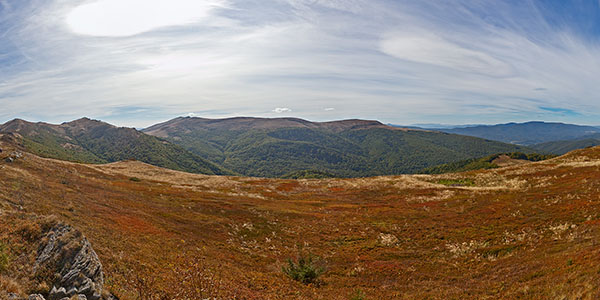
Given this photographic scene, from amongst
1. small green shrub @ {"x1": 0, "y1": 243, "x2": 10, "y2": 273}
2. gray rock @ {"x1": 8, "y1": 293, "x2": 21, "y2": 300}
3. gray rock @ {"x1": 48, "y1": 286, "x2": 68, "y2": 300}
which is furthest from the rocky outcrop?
gray rock @ {"x1": 8, "y1": 293, "x2": 21, "y2": 300}

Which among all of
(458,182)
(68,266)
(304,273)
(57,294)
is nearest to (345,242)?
(304,273)

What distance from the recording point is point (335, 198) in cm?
6044

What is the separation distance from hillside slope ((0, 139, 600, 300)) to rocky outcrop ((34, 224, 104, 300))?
79cm

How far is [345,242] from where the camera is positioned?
98.7ft

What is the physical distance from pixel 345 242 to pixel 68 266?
84.2 ft

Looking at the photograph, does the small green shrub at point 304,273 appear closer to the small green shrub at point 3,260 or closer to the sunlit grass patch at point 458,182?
the small green shrub at point 3,260

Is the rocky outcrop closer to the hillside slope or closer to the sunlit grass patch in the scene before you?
the hillside slope

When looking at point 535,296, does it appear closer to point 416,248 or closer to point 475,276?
point 475,276

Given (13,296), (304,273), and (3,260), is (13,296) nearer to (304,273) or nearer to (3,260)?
(3,260)

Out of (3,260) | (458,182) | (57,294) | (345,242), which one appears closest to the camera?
(57,294)

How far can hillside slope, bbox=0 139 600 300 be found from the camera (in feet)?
46.8

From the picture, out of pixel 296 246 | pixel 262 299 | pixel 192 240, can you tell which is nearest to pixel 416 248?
pixel 296 246

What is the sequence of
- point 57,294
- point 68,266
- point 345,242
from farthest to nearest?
point 345,242, point 68,266, point 57,294

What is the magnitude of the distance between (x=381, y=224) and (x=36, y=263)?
34541mm
